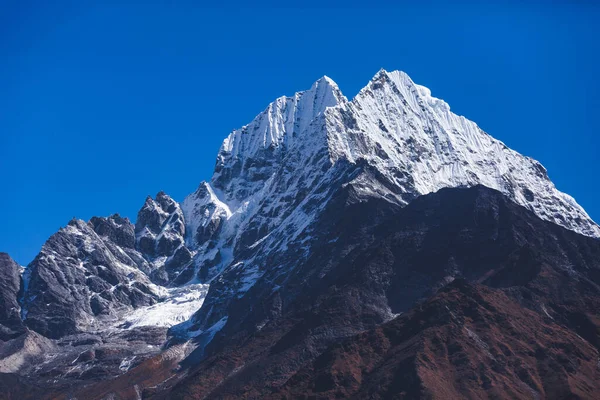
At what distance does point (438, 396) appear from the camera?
19812 cm

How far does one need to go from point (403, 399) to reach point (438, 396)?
6.98 metres

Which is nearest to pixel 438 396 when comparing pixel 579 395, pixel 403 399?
pixel 403 399

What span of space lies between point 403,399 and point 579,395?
115 feet

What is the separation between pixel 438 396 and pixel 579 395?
28.3m

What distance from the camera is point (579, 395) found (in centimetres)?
19888

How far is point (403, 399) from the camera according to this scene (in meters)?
199

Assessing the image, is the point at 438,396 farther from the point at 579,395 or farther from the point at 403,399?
the point at 579,395
